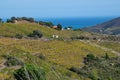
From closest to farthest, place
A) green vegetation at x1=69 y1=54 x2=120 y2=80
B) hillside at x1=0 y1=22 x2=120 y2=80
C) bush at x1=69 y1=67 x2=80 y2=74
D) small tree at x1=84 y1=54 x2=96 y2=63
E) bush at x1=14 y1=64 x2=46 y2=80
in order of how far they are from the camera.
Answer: bush at x1=14 y1=64 x2=46 y2=80 → hillside at x1=0 y1=22 x2=120 y2=80 → green vegetation at x1=69 y1=54 x2=120 y2=80 → bush at x1=69 y1=67 x2=80 y2=74 → small tree at x1=84 y1=54 x2=96 y2=63

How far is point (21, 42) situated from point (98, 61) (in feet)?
38.7

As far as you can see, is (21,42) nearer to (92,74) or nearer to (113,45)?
(92,74)

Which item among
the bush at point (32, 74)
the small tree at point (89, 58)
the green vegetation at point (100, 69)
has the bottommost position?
the green vegetation at point (100, 69)

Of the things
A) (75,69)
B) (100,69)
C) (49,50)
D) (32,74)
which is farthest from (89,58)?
(32,74)

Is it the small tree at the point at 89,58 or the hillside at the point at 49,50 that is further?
the small tree at the point at 89,58

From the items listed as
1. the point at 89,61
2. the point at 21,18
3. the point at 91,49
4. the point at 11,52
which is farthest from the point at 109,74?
the point at 21,18

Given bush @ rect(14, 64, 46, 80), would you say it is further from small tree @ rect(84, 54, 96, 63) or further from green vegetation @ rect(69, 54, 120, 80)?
small tree @ rect(84, 54, 96, 63)

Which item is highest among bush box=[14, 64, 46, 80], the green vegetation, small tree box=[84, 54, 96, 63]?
bush box=[14, 64, 46, 80]

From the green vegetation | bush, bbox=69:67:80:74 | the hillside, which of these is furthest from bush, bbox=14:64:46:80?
bush, bbox=69:67:80:74

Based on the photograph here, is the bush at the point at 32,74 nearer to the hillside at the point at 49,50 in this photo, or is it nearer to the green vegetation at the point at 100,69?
the hillside at the point at 49,50

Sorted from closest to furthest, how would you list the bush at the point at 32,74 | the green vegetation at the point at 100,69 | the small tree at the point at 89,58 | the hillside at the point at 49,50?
1. the bush at the point at 32,74
2. the hillside at the point at 49,50
3. the green vegetation at the point at 100,69
4. the small tree at the point at 89,58

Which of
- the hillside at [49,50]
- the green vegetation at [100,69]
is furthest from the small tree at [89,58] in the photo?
the hillside at [49,50]

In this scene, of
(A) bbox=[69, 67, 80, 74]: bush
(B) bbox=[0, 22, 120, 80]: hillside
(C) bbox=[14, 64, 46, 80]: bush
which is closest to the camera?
(C) bbox=[14, 64, 46, 80]: bush

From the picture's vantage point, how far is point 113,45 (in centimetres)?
6856
